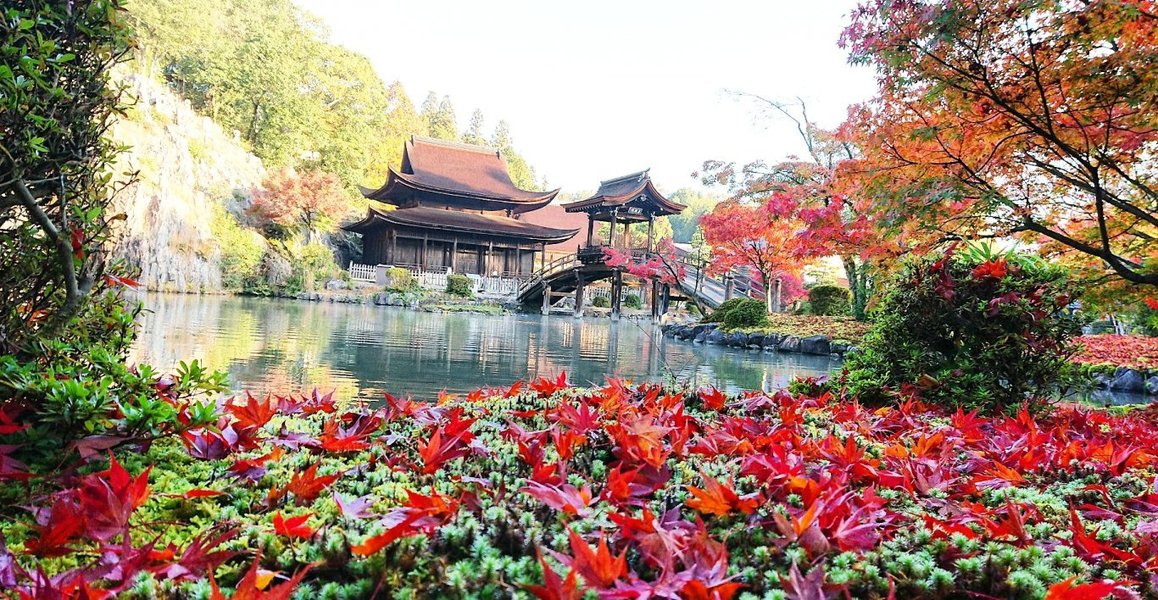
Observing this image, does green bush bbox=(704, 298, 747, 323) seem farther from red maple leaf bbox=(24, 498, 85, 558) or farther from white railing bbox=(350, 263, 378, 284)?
white railing bbox=(350, 263, 378, 284)

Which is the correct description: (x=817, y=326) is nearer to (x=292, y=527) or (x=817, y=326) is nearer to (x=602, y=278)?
(x=602, y=278)

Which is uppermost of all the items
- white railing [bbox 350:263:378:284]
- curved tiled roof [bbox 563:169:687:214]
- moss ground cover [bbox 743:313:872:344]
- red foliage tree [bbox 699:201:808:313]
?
curved tiled roof [bbox 563:169:687:214]

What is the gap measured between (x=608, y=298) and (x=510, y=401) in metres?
25.4

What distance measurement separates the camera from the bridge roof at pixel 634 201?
835 inches

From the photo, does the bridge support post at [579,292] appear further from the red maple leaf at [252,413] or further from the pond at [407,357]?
the red maple leaf at [252,413]

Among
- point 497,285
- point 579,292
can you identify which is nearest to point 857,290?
point 579,292

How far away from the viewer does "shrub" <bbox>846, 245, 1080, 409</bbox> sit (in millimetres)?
3193

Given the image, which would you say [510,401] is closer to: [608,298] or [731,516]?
Result: [731,516]

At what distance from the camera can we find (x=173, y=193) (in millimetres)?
20266

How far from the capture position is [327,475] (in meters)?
1.31

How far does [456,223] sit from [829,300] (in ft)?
49.9

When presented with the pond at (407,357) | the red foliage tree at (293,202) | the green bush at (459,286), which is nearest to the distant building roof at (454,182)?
the red foliage tree at (293,202)

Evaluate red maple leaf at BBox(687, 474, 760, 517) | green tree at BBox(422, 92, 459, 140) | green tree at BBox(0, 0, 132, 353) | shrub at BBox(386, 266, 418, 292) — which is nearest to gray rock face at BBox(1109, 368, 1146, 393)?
red maple leaf at BBox(687, 474, 760, 517)

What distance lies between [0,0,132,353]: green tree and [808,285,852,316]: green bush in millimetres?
15086
